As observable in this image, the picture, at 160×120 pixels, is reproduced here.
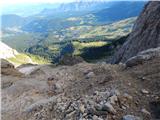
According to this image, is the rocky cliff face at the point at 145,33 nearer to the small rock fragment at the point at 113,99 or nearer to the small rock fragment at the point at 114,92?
the small rock fragment at the point at 114,92

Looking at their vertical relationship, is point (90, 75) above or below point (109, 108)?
below

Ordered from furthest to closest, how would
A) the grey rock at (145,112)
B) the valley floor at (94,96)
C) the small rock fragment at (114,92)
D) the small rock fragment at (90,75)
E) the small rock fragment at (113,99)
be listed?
1. the small rock fragment at (90,75)
2. the small rock fragment at (114,92)
3. the small rock fragment at (113,99)
4. the valley floor at (94,96)
5. the grey rock at (145,112)

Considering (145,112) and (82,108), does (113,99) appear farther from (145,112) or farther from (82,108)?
(145,112)

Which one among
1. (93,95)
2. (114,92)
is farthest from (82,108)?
(114,92)

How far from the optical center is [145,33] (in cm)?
6600

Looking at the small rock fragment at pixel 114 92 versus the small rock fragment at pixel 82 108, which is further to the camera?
the small rock fragment at pixel 114 92

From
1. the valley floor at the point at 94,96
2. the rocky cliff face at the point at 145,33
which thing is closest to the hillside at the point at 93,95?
the valley floor at the point at 94,96

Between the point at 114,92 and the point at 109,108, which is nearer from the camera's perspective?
the point at 109,108

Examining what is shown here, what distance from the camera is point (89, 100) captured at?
2370 cm

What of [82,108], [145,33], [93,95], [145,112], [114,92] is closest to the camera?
[145,112]

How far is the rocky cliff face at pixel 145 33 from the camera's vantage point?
61403 millimetres

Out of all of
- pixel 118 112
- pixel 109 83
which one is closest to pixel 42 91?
pixel 109 83

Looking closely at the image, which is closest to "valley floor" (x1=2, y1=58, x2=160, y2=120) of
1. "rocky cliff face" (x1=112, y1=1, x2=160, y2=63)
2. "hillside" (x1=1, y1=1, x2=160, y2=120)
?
"hillside" (x1=1, y1=1, x2=160, y2=120)

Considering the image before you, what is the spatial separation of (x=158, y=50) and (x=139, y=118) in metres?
14.0
